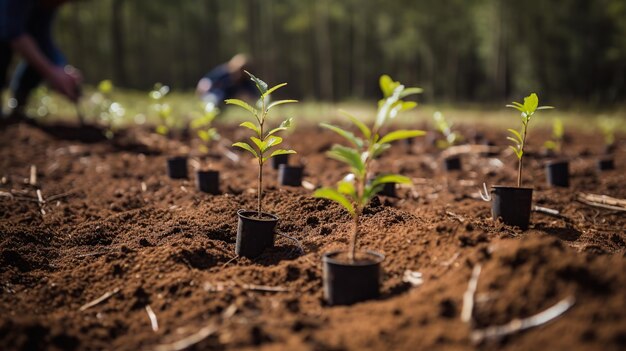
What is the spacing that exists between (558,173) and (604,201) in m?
0.92

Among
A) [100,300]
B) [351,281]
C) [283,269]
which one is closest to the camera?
[351,281]

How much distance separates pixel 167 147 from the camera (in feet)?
24.1

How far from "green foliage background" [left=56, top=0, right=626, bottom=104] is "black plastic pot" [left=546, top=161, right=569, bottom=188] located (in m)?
15.9

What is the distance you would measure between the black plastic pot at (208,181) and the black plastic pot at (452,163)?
3080 millimetres

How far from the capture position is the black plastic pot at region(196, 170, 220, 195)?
4.52 meters

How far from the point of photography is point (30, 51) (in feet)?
25.3

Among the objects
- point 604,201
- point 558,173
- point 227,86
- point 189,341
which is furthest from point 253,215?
point 227,86

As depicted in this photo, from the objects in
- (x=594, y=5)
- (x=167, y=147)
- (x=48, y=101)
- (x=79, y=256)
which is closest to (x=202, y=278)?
(x=79, y=256)

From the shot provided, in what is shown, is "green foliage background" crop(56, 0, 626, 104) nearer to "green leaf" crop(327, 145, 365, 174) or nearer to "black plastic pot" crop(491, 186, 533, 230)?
"black plastic pot" crop(491, 186, 533, 230)

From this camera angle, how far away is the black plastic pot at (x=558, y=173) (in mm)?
5184

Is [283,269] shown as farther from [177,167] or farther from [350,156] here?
[177,167]

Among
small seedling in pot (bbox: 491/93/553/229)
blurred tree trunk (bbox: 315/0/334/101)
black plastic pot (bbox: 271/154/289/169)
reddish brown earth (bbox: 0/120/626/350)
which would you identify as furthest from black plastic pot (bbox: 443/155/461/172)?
blurred tree trunk (bbox: 315/0/334/101)

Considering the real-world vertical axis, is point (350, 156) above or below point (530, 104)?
below

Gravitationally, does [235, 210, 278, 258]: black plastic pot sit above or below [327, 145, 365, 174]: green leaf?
below
